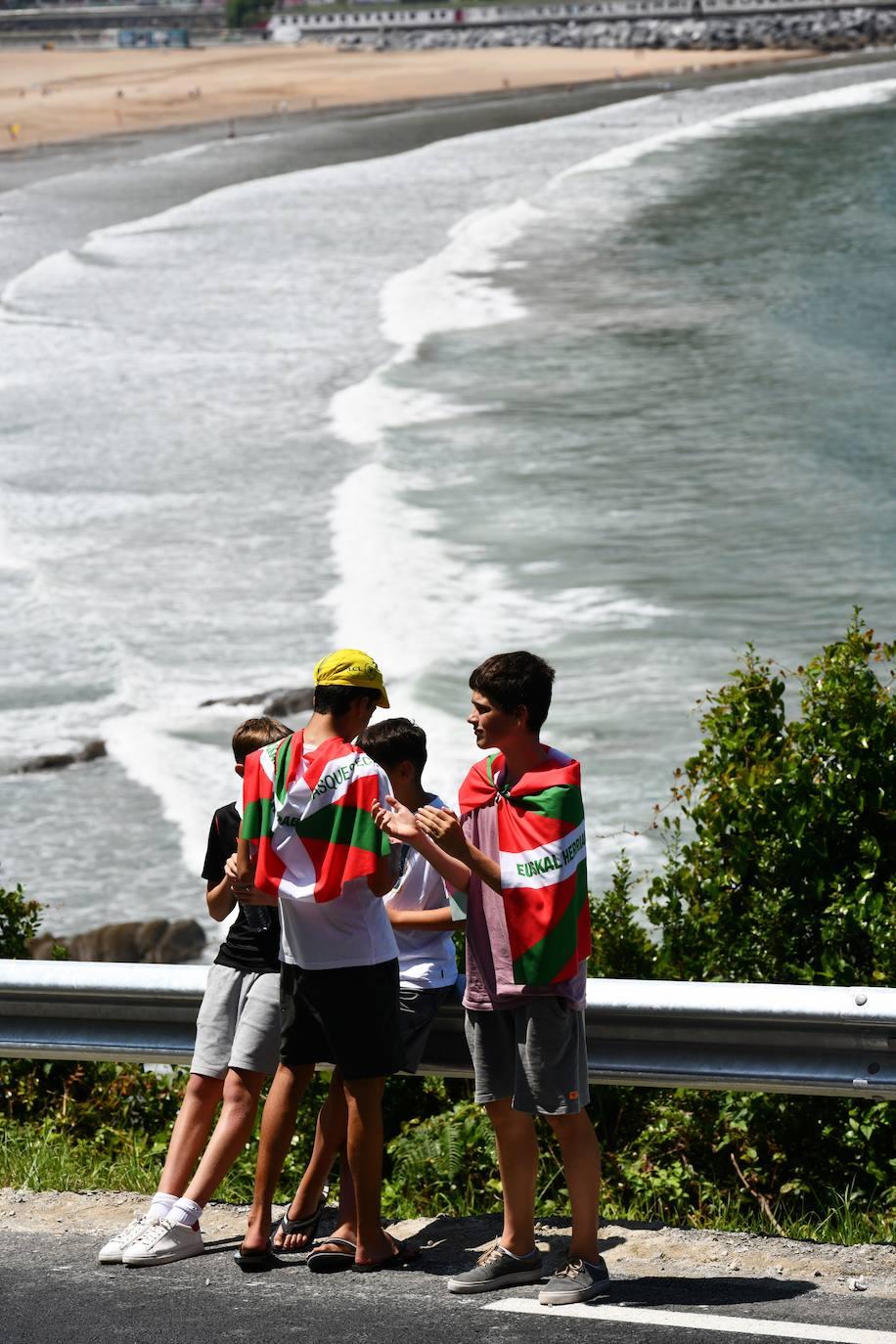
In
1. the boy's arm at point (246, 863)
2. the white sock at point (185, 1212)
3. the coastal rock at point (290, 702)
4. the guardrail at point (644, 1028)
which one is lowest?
the coastal rock at point (290, 702)

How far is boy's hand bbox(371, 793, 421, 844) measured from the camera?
4.55 m

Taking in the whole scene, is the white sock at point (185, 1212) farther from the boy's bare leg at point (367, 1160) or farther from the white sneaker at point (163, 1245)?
the boy's bare leg at point (367, 1160)

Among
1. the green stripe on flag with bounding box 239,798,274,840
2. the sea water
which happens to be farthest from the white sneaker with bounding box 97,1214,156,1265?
the sea water

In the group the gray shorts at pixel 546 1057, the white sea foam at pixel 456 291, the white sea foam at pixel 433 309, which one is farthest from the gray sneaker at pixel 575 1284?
the white sea foam at pixel 456 291

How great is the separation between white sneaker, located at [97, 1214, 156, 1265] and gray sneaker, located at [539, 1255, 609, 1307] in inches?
43.5

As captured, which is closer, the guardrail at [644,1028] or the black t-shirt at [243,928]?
the guardrail at [644,1028]

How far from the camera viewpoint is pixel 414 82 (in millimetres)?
92875

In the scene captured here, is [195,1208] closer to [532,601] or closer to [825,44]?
[532,601]

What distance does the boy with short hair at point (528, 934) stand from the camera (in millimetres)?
4582

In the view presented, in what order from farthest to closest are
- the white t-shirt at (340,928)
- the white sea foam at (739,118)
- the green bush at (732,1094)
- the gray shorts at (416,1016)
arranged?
the white sea foam at (739,118), the green bush at (732,1094), the gray shorts at (416,1016), the white t-shirt at (340,928)

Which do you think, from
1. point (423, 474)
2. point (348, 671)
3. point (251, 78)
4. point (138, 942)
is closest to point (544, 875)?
point (348, 671)

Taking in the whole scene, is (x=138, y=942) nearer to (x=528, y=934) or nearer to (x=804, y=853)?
(x=804, y=853)

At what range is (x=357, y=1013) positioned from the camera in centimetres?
479

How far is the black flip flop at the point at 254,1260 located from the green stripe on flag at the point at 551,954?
1023 millimetres
